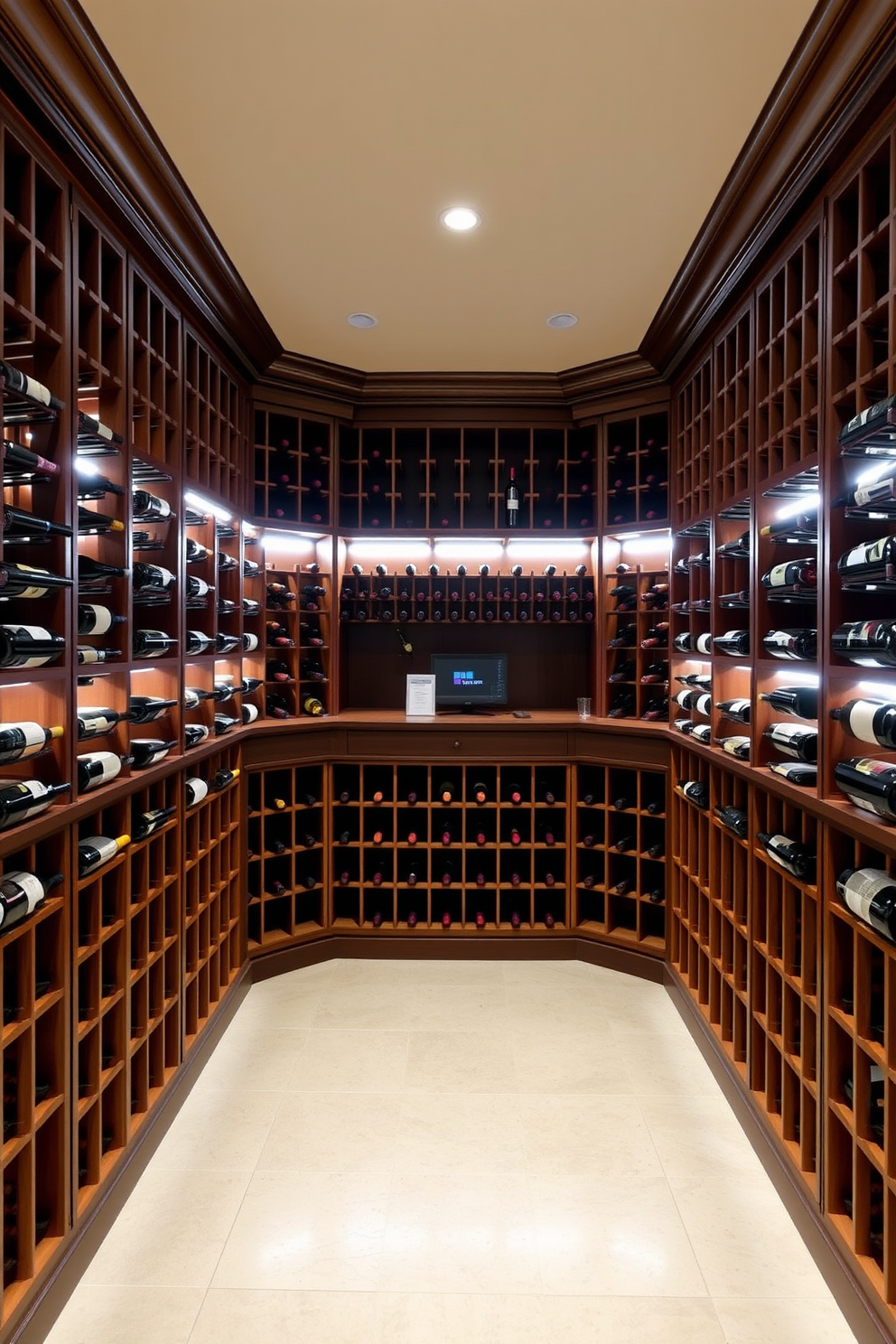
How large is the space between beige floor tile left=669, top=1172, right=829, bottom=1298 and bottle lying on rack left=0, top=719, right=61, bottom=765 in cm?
215

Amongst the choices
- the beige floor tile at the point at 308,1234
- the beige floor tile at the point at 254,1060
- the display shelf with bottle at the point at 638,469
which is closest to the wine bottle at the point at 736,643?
the display shelf with bottle at the point at 638,469

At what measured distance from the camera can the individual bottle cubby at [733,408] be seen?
2654 millimetres

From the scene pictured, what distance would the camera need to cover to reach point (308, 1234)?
2.01 meters

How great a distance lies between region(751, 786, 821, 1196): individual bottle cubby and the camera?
2041 mm

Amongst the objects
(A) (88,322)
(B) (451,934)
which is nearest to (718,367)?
(A) (88,322)

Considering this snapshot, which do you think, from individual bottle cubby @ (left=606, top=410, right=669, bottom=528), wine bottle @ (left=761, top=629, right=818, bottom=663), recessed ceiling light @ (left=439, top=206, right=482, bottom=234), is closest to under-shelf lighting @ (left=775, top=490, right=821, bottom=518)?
wine bottle @ (left=761, top=629, right=818, bottom=663)

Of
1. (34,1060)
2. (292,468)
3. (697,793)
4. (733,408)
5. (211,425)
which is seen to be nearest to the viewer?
(34,1060)

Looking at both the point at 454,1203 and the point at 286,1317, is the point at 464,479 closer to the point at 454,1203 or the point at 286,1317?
the point at 454,1203

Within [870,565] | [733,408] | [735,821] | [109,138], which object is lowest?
[735,821]

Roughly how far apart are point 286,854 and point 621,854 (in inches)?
69.7

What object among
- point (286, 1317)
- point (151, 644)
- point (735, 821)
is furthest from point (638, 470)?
point (286, 1317)

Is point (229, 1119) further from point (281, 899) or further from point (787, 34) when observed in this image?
point (787, 34)

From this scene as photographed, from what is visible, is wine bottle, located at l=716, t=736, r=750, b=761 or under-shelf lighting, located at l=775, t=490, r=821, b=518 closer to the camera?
under-shelf lighting, located at l=775, t=490, r=821, b=518

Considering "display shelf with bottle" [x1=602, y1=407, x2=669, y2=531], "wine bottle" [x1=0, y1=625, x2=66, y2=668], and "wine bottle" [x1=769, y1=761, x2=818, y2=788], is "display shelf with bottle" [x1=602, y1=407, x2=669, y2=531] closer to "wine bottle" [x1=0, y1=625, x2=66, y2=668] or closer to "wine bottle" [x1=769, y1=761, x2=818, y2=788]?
"wine bottle" [x1=769, y1=761, x2=818, y2=788]
